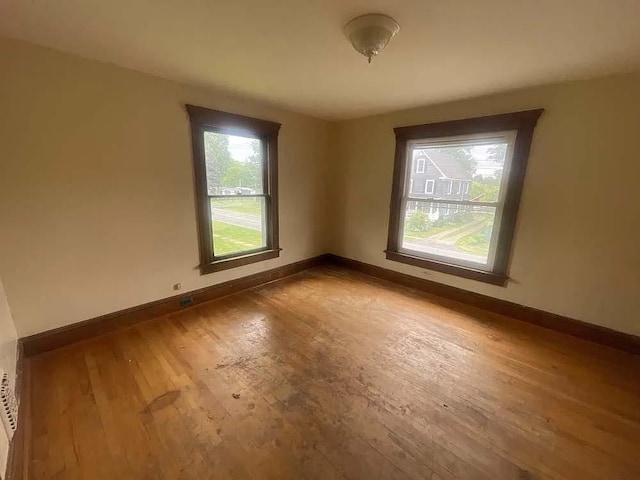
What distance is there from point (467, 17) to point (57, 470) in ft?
10.5

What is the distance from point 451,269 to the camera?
336 centimetres

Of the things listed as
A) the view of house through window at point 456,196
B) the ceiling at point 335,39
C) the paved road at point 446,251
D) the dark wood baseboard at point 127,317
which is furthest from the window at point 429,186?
the dark wood baseboard at point 127,317

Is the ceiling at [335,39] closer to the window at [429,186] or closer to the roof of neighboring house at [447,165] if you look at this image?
the roof of neighboring house at [447,165]

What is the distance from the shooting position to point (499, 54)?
1961 mm

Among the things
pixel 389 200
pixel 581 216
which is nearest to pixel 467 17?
pixel 581 216

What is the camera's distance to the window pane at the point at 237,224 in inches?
127

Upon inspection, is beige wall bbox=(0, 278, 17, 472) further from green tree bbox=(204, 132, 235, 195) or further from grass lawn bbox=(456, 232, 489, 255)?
grass lawn bbox=(456, 232, 489, 255)

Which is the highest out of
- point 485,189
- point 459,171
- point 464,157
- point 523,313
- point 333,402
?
point 464,157

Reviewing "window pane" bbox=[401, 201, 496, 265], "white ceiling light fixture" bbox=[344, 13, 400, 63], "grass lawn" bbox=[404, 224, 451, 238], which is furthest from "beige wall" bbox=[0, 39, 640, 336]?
"white ceiling light fixture" bbox=[344, 13, 400, 63]

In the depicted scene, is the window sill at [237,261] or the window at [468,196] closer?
the window at [468,196]

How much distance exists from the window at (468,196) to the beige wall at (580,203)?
110mm

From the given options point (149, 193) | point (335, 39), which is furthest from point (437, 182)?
point (149, 193)

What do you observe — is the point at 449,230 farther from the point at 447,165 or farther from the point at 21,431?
the point at 21,431

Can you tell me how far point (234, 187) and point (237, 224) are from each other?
1.58 ft
